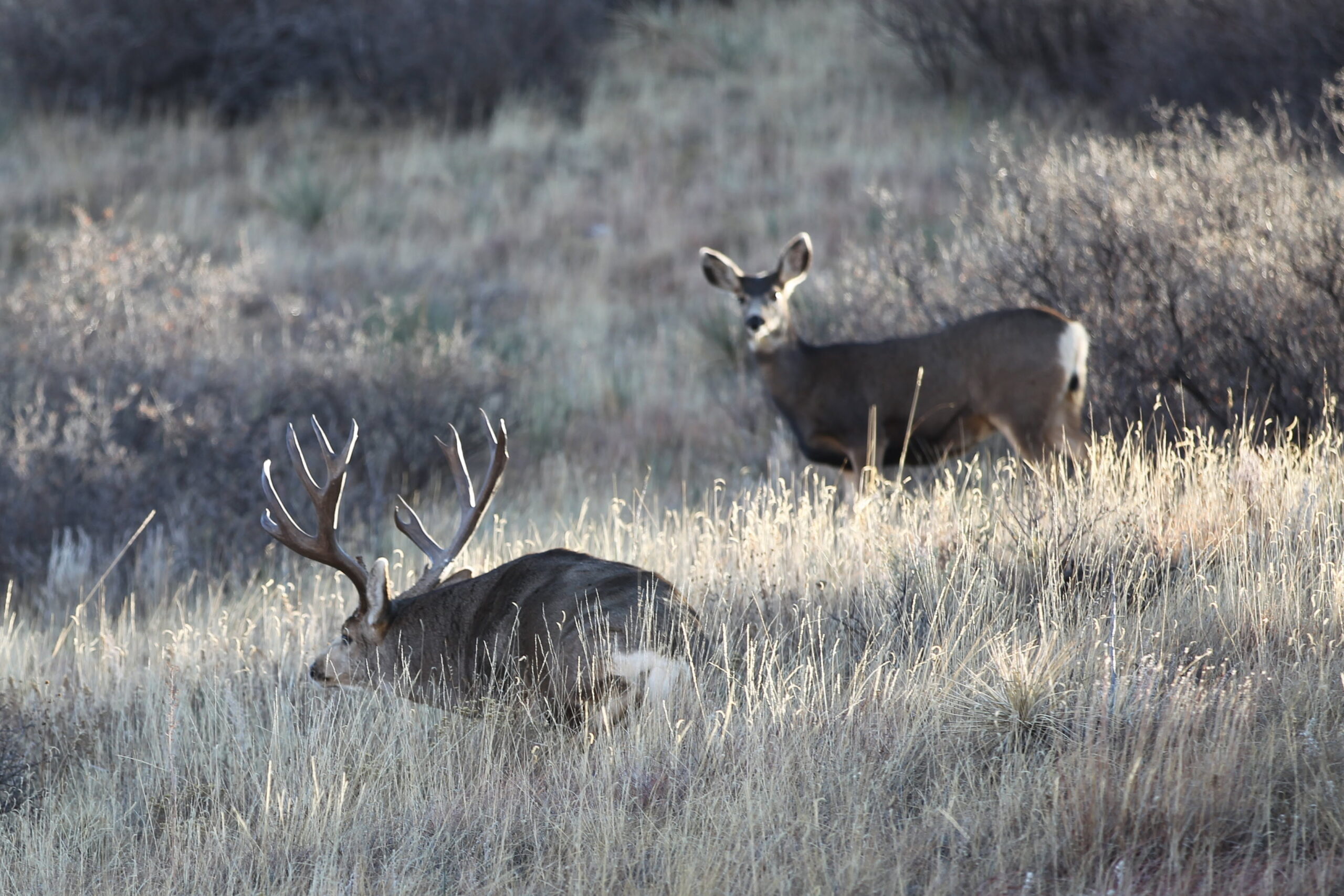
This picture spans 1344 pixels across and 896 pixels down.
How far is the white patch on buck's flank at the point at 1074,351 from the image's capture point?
754 cm

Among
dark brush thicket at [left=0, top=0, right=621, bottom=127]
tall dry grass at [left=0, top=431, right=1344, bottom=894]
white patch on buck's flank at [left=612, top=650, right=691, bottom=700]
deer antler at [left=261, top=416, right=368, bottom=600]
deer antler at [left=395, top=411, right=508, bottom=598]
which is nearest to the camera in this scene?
tall dry grass at [left=0, top=431, right=1344, bottom=894]

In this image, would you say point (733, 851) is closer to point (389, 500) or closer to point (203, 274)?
point (389, 500)

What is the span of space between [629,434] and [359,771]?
7.22 m

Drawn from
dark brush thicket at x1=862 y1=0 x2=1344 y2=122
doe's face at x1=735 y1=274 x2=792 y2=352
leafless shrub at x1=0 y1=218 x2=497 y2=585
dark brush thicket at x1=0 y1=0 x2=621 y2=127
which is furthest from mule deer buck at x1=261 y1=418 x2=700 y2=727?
dark brush thicket at x1=0 y1=0 x2=621 y2=127

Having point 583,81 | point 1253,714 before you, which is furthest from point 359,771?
point 583,81

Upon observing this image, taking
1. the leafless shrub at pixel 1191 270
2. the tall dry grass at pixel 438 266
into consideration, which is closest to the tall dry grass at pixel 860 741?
the leafless shrub at pixel 1191 270

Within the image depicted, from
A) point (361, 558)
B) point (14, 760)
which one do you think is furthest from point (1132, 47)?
point (14, 760)

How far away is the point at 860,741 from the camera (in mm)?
4242

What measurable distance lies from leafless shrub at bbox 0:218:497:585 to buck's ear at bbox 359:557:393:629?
437 centimetres

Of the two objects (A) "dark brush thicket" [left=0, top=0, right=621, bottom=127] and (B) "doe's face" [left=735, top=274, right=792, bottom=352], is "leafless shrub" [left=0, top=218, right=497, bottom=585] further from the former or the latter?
(A) "dark brush thicket" [left=0, top=0, right=621, bottom=127]

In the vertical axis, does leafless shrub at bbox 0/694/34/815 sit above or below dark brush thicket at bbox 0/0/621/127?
below

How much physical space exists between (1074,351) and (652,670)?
3.96 metres

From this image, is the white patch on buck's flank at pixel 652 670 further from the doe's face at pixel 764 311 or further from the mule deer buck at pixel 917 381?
the doe's face at pixel 764 311

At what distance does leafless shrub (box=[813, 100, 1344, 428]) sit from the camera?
731cm
